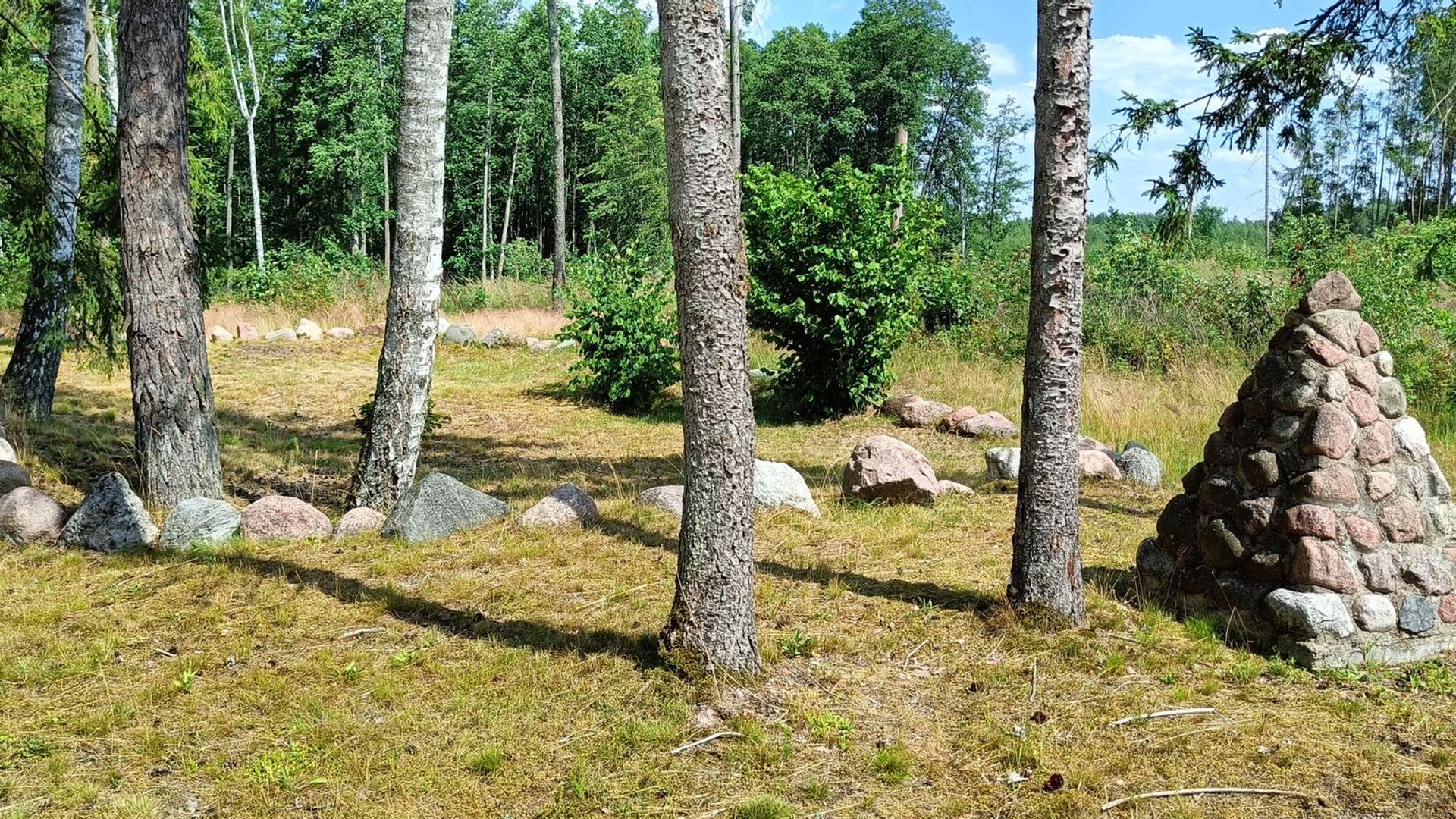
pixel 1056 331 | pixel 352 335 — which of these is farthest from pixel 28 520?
pixel 352 335

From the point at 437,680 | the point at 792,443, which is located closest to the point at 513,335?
the point at 792,443

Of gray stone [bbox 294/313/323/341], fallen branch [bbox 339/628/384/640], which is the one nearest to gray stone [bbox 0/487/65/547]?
fallen branch [bbox 339/628/384/640]

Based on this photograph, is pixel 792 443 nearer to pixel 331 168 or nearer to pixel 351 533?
pixel 351 533

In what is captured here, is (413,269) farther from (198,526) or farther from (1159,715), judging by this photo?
(1159,715)

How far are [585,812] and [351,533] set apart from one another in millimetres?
3592

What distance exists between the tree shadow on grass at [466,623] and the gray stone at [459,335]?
13.0 meters

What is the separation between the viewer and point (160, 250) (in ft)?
20.1

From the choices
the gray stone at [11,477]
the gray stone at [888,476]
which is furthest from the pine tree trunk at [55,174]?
the gray stone at [888,476]

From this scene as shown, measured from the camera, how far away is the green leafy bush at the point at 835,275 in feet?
34.5

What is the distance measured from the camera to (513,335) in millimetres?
18641

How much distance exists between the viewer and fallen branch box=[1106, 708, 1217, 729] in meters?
3.78

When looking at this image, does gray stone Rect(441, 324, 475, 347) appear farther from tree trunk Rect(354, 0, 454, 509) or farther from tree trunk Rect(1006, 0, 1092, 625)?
tree trunk Rect(1006, 0, 1092, 625)

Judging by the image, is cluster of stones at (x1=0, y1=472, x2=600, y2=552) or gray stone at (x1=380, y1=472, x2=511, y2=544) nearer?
cluster of stones at (x1=0, y1=472, x2=600, y2=552)

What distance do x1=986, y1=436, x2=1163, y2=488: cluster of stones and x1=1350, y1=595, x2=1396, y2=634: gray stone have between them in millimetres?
3683
